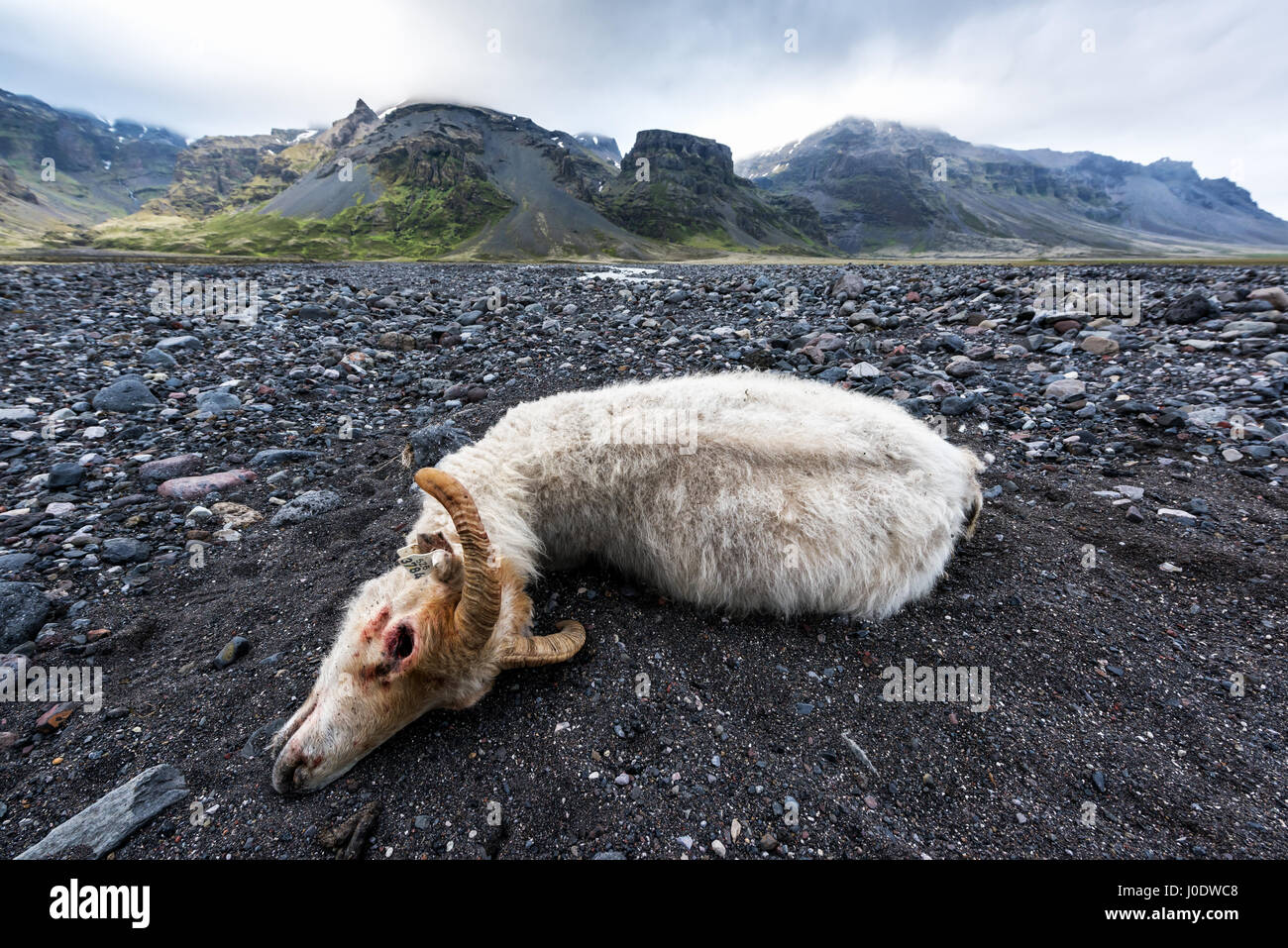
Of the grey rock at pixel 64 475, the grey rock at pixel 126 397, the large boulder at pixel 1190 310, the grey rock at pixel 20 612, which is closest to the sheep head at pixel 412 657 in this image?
the grey rock at pixel 20 612

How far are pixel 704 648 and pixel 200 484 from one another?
6681 millimetres

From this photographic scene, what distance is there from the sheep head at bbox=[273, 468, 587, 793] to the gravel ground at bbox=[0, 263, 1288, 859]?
22cm

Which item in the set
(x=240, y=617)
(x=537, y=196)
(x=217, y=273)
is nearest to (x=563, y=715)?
(x=240, y=617)

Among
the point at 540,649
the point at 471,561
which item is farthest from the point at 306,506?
the point at 471,561

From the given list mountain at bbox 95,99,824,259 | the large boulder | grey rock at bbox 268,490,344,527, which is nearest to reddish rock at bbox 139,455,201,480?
grey rock at bbox 268,490,344,527

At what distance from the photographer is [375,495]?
6551 millimetres

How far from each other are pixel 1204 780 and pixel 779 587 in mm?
2871

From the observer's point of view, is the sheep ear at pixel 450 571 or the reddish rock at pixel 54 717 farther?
the reddish rock at pixel 54 717

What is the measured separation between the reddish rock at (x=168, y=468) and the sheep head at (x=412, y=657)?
5.09 meters

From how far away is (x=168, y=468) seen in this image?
6.68 meters

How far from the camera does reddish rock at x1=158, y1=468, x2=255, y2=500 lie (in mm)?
6219

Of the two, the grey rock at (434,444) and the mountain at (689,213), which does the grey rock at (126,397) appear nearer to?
the grey rock at (434,444)

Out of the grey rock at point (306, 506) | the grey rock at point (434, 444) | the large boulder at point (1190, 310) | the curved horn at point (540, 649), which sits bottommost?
the curved horn at point (540, 649)

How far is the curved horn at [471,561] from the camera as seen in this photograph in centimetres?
311
